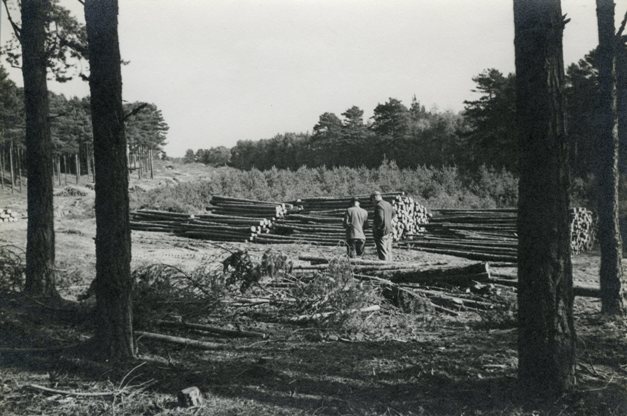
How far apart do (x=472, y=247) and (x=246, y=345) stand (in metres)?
10.9

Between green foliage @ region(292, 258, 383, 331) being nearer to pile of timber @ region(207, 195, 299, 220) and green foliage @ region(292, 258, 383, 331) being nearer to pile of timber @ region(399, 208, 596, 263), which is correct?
pile of timber @ region(399, 208, 596, 263)

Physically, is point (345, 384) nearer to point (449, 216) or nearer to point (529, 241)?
point (529, 241)

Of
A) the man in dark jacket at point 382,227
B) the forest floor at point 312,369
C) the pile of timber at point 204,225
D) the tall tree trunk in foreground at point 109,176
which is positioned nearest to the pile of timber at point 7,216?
the pile of timber at point 204,225

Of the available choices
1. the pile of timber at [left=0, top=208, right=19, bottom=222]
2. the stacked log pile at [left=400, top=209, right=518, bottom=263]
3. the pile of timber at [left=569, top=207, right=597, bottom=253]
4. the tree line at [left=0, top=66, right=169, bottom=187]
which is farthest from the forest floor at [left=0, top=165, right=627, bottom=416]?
the tree line at [left=0, top=66, right=169, bottom=187]

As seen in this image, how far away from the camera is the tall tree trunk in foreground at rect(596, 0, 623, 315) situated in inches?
249

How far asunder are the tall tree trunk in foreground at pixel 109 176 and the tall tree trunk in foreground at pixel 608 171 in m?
6.04

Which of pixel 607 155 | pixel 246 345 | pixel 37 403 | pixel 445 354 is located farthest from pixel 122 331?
pixel 607 155

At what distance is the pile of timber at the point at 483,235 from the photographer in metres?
13.9

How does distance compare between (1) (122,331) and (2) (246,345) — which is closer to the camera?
(1) (122,331)

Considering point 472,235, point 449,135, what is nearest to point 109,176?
point 472,235

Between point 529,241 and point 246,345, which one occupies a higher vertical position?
point 529,241

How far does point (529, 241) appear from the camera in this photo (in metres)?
3.62

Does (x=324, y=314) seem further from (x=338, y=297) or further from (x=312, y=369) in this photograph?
(x=312, y=369)

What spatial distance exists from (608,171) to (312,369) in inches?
192
